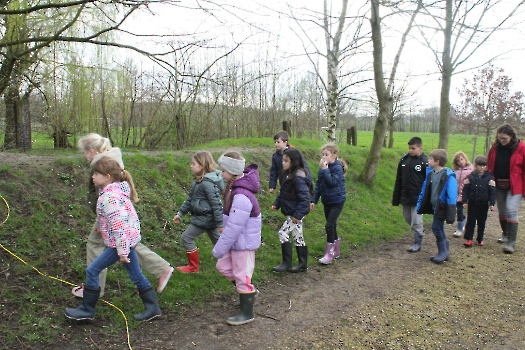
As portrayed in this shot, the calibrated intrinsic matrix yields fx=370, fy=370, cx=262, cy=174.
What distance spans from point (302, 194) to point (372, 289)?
1.59 metres

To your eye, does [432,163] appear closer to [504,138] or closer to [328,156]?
[504,138]

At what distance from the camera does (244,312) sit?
3.93 m

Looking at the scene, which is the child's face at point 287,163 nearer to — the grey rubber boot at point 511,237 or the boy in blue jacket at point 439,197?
the boy in blue jacket at point 439,197

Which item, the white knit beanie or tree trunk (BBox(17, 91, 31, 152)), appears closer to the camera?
the white knit beanie

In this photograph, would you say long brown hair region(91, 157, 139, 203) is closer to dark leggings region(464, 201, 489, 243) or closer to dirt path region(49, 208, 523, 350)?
dirt path region(49, 208, 523, 350)

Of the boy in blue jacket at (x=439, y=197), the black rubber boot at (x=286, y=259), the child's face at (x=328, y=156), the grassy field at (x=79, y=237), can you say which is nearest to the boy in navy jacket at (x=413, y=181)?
the boy in blue jacket at (x=439, y=197)

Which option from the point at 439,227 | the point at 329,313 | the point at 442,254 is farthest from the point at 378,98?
the point at 329,313

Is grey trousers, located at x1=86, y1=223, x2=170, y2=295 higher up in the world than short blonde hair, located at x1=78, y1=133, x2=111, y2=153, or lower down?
lower down

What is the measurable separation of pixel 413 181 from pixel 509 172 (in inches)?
68.5

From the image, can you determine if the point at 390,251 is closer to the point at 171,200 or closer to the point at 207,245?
the point at 207,245

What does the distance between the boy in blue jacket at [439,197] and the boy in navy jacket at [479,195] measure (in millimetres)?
1241

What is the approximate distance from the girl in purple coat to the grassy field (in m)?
0.79

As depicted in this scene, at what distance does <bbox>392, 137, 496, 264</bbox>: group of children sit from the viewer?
20.0 feet

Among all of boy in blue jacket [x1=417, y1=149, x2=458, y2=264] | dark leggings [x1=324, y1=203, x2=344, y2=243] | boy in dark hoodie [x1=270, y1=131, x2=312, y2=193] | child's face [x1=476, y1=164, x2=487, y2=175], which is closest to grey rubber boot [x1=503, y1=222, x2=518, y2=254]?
child's face [x1=476, y1=164, x2=487, y2=175]
